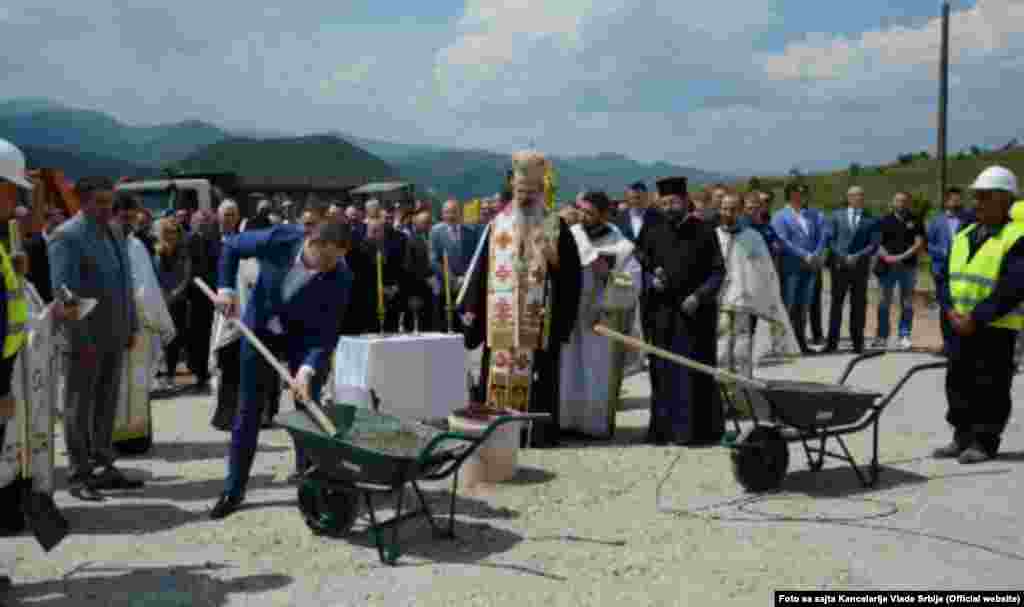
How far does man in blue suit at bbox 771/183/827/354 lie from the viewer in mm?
12750

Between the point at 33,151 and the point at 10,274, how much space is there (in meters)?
27.4

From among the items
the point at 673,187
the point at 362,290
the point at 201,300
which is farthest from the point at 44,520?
the point at 201,300

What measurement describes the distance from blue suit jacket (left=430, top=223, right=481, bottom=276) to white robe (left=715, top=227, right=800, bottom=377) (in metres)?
3.79

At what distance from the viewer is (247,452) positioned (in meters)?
5.72

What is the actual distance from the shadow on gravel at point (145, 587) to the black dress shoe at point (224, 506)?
2.66ft

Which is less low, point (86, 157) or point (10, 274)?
point (86, 157)

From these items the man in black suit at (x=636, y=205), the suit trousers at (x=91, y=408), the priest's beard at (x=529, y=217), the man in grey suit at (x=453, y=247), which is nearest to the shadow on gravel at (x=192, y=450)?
the suit trousers at (x=91, y=408)

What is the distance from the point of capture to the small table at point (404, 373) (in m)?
7.55

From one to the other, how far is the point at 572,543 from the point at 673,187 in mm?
3539

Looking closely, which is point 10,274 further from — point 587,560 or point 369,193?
point 369,193

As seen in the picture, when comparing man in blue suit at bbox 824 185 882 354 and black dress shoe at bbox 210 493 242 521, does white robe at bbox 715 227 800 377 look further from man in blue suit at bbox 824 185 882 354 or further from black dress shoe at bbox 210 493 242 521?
black dress shoe at bbox 210 493 242 521

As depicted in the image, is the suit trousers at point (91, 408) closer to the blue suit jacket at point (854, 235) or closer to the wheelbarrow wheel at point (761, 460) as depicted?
the wheelbarrow wheel at point (761, 460)

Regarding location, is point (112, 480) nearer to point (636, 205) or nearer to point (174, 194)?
point (636, 205)

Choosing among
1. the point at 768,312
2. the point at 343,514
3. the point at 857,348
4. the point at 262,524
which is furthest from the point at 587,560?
the point at 857,348
